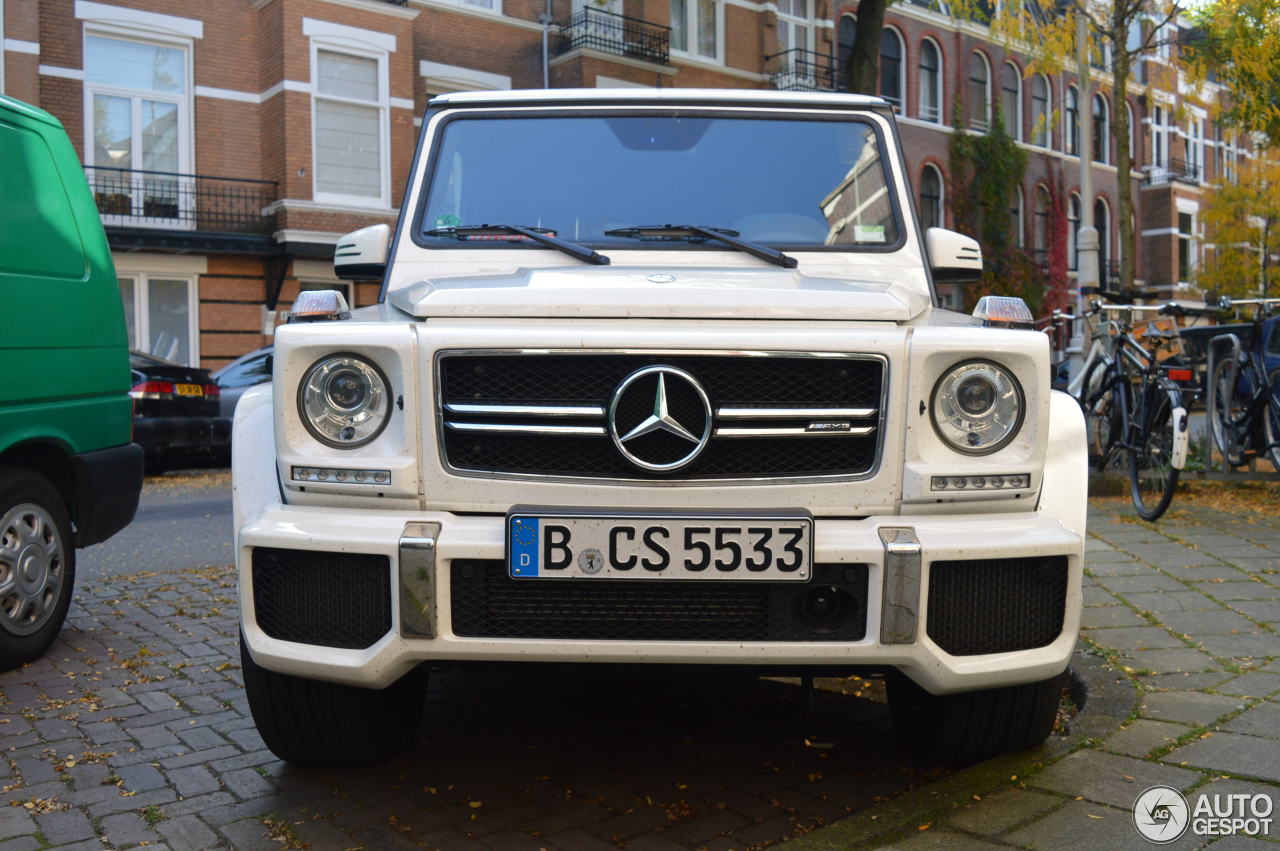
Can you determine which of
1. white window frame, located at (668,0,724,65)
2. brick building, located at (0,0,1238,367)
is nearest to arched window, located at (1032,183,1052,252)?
white window frame, located at (668,0,724,65)

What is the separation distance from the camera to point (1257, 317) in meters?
8.86

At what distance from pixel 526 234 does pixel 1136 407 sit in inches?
218

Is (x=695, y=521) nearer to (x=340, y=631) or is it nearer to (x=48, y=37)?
(x=340, y=631)

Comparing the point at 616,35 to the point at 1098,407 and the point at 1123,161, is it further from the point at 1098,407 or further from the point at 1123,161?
the point at 1098,407

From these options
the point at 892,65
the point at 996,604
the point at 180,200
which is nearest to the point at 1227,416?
the point at 996,604

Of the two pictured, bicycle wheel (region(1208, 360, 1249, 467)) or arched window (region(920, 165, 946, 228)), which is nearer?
bicycle wheel (region(1208, 360, 1249, 467))

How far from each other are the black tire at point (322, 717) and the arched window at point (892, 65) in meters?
33.8

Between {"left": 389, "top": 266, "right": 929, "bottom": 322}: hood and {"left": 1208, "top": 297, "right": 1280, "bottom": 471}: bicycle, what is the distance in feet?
20.6

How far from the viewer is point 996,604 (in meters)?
2.98

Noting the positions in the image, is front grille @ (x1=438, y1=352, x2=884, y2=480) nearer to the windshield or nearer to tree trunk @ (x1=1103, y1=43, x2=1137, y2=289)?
the windshield

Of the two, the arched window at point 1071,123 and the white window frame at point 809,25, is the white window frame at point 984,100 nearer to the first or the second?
the arched window at point 1071,123

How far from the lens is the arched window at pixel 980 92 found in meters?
37.9

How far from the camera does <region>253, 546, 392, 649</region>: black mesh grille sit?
2936 mm

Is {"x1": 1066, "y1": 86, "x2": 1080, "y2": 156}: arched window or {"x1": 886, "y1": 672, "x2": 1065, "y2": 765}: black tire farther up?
{"x1": 1066, "y1": 86, "x2": 1080, "y2": 156}: arched window
